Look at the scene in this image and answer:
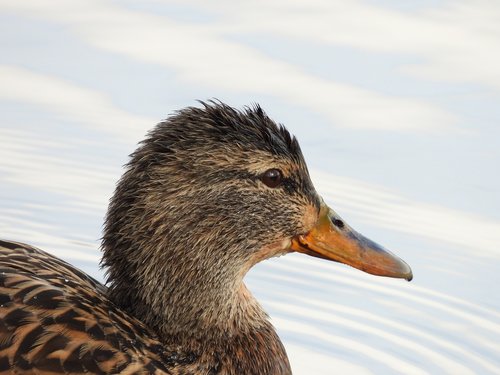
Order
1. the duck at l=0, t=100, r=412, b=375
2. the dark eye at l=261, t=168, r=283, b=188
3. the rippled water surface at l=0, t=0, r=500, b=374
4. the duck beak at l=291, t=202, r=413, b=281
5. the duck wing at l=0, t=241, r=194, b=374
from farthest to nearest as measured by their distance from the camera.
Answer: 1. the rippled water surface at l=0, t=0, r=500, b=374
2. the duck beak at l=291, t=202, r=413, b=281
3. the dark eye at l=261, t=168, r=283, b=188
4. the duck at l=0, t=100, r=412, b=375
5. the duck wing at l=0, t=241, r=194, b=374

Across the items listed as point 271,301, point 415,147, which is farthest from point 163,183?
point 415,147

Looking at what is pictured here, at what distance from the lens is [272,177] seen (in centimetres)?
835

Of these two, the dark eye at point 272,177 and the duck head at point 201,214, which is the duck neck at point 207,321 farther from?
the dark eye at point 272,177

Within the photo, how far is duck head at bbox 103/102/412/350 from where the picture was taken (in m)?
8.07

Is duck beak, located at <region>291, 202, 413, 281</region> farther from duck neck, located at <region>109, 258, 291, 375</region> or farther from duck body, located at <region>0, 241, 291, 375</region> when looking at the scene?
duck body, located at <region>0, 241, 291, 375</region>

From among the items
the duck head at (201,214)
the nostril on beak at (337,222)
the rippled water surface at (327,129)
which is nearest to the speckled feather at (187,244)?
the duck head at (201,214)

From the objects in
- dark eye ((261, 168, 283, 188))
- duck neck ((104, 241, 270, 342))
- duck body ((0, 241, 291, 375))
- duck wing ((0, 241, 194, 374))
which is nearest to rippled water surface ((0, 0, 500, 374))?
duck neck ((104, 241, 270, 342))

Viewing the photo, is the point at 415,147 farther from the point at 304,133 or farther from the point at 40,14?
the point at 40,14

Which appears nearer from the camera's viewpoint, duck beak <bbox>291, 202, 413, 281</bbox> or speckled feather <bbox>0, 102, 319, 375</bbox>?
speckled feather <bbox>0, 102, 319, 375</bbox>

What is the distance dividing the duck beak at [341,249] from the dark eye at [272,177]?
321 mm

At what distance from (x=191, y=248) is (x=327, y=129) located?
3.87m

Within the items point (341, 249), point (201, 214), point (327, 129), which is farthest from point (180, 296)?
point (327, 129)

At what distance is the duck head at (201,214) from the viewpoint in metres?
8.07

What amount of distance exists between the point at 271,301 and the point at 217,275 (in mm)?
2196
